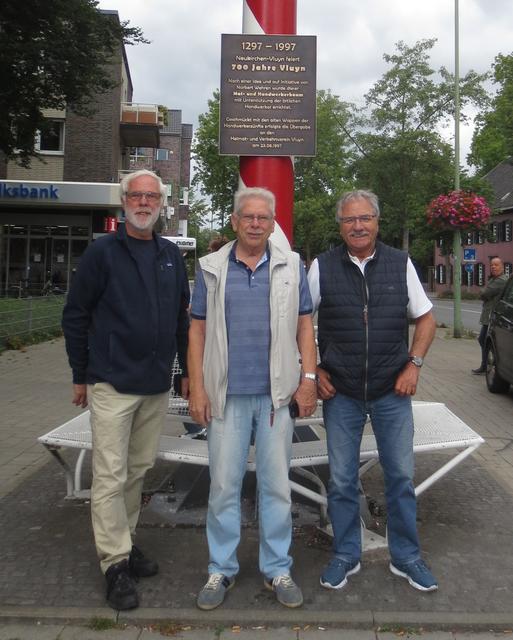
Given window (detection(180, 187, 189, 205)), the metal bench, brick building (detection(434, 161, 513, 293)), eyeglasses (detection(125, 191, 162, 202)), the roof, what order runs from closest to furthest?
eyeglasses (detection(125, 191, 162, 202))
the metal bench
brick building (detection(434, 161, 513, 293))
the roof
window (detection(180, 187, 189, 205))

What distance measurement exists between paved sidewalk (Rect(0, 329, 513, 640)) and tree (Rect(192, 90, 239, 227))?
34.8 metres

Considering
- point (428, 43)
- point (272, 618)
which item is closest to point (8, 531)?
point (272, 618)

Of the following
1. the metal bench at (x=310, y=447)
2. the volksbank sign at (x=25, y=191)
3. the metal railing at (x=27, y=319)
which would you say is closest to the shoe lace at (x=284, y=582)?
the metal bench at (x=310, y=447)

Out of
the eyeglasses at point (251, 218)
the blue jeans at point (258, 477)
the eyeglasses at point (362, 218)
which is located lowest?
the blue jeans at point (258, 477)

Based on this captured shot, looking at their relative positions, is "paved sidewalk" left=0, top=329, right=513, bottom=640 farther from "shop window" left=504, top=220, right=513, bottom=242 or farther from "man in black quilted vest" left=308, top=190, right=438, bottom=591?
"shop window" left=504, top=220, right=513, bottom=242

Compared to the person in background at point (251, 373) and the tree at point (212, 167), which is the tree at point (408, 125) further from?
the person in background at point (251, 373)

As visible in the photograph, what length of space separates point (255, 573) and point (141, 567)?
1.85ft

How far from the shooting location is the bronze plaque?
4895mm

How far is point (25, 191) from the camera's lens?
2789 cm

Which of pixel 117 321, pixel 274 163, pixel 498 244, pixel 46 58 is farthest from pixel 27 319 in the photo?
pixel 498 244

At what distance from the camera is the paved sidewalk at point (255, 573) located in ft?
10.3

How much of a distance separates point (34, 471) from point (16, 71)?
11515 mm

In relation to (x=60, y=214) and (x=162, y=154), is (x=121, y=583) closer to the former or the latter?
(x=60, y=214)

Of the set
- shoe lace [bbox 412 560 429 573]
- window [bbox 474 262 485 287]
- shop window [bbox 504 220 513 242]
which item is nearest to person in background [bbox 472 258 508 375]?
shoe lace [bbox 412 560 429 573]
